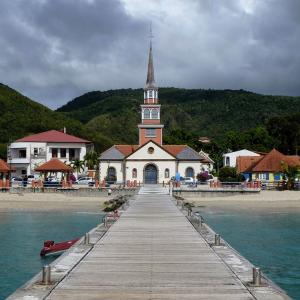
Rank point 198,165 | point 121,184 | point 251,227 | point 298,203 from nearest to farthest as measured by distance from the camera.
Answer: point 251,227 < point 298,203 < point 121,184 < point 198,165

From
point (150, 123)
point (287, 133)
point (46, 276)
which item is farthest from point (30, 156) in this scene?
point (46, 276)

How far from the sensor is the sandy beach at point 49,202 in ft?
155

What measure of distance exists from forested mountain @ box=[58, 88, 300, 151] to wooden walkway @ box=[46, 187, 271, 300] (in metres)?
119

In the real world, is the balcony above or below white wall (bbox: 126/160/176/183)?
above

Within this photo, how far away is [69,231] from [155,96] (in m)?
44.2

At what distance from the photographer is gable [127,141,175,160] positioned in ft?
223

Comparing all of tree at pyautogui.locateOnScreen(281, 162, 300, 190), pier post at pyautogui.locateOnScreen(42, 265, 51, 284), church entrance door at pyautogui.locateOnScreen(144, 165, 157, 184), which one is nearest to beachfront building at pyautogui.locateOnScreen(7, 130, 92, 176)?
church entrance door at pyautogui.locateOnScreen(144, 165, 157, 184)

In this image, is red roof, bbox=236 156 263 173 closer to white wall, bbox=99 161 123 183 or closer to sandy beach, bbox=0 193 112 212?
white wall, bbox=99 161 123 183

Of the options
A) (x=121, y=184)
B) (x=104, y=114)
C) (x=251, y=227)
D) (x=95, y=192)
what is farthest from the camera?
(x=104, y=114)

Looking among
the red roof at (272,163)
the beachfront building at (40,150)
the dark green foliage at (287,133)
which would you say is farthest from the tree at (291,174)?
the dark green foliage at (287,133)

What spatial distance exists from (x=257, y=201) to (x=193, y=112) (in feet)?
411

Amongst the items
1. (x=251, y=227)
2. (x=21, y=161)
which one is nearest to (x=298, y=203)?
(x=251, y=227)

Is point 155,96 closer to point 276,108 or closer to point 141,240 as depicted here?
point 141,240

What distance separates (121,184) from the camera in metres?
63.0
